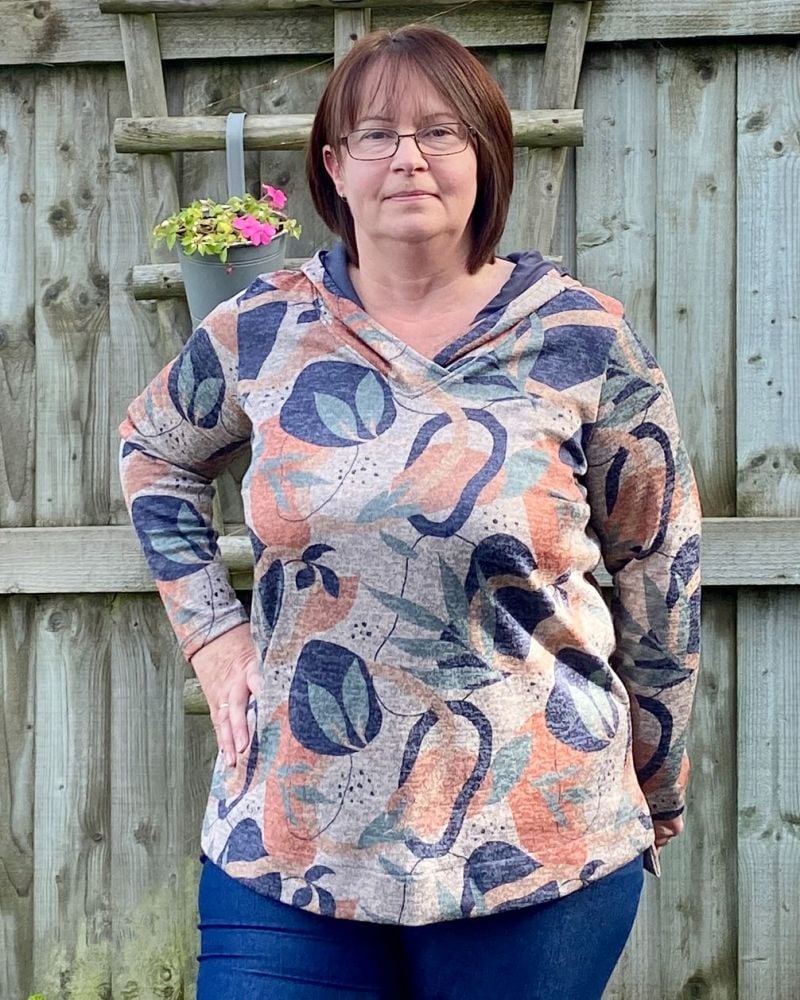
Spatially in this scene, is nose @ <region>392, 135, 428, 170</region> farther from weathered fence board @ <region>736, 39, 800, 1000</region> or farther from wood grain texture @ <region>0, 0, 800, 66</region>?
weathered fence board @ <region>736, 39, 800, 1000</region>

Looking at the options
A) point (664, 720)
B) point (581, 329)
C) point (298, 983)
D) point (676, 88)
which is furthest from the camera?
point (676, 88)

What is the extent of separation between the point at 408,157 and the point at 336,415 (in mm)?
287

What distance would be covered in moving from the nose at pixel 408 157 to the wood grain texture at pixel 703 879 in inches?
53.3

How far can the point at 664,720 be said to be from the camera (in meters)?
1.51

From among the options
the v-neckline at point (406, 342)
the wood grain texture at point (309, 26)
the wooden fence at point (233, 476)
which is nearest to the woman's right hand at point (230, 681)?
the v-neckline at point (406, 342)

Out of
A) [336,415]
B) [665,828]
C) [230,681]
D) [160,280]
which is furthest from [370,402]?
[160,280]

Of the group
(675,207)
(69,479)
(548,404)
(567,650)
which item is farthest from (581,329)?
(69,479)

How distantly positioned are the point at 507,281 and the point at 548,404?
181 millimetres

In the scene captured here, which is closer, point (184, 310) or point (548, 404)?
point (548, 404)

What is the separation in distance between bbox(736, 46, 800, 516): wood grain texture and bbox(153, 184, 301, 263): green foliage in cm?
87

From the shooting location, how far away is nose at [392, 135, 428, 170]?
4.42 ft

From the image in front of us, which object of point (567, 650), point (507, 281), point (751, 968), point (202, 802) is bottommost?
point (751, 968)

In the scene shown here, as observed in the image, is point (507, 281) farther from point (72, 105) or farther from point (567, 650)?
point (72, 105)

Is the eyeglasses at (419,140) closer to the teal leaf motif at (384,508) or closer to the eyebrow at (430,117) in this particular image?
the eyebrow at (430,117)
